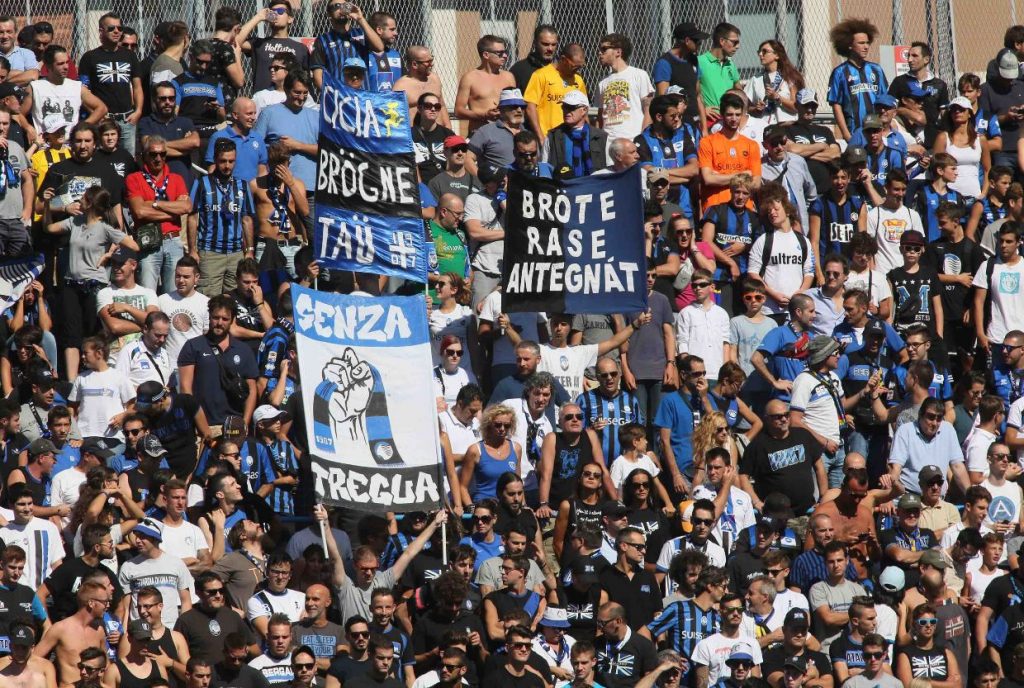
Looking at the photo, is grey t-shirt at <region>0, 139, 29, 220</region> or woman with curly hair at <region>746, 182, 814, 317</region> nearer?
grey t-shirt at <region>0, 139, 29, 220</region>

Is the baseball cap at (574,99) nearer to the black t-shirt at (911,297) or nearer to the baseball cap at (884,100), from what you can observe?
the black t-shirt at (911,297)

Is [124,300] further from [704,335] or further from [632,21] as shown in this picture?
[632,21]

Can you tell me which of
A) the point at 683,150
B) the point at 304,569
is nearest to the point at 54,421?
the point at 304,569

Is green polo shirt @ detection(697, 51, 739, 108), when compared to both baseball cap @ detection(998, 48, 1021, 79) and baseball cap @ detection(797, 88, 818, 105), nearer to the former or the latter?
baseball cap @ detection(797, 88, 818, 105)

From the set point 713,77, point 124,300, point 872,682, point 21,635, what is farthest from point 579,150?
point 21,635

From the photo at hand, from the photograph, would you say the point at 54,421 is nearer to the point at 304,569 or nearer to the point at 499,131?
the point at 304,569

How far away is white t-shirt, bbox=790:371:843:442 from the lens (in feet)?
58.6

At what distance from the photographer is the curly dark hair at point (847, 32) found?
2248 cm

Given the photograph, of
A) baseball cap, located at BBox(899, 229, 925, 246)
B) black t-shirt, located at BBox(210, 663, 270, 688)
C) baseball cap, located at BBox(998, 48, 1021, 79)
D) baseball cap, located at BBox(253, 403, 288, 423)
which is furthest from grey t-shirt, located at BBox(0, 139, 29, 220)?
baseball cap, located at BBox(998, 48, 1021, 79)

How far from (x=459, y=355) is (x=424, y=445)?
9.93 feet

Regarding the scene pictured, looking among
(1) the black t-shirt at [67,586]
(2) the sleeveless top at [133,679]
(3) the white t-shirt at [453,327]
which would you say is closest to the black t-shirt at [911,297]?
(3) the white t-shirt at [453,327]

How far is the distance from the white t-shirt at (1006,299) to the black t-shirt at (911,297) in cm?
57

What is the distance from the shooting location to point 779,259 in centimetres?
1958

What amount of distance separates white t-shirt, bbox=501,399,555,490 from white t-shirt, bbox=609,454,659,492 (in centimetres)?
62
